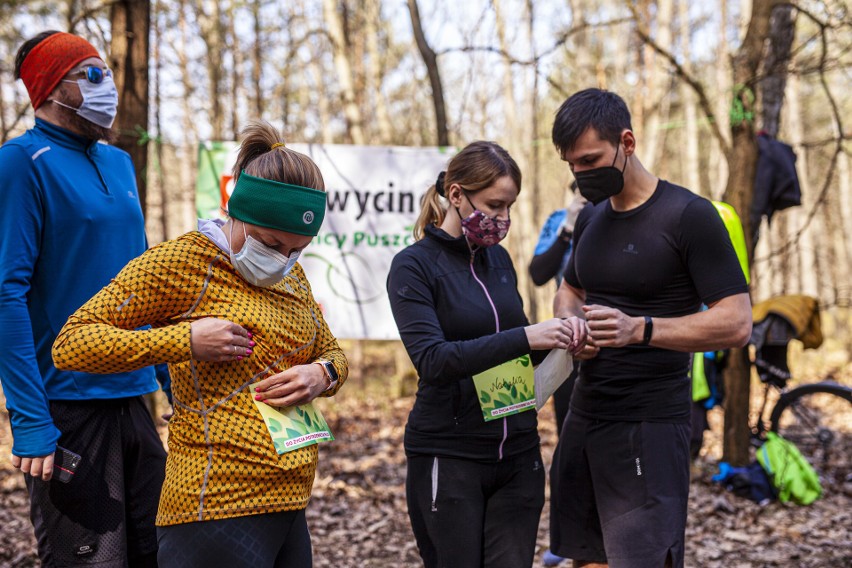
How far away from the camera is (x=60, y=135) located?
2.60m

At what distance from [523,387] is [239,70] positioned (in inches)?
673

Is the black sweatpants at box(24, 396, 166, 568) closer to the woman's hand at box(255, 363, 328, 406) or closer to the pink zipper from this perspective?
the woman's hand at box(255, 363, 328, 406)

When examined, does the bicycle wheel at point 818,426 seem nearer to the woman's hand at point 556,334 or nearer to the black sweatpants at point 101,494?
the woman's hand at point 556,334

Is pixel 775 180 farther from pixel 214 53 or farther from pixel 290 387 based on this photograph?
pixel 214 53

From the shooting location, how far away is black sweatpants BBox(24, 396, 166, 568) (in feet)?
8.04

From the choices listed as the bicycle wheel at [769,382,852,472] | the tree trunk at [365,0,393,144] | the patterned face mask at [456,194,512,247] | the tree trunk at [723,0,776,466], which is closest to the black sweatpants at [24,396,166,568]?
the patterned face mask at [456,194,512,247]

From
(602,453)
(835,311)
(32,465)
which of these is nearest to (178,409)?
(32,465)

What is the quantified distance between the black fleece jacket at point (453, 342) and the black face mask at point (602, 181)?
480 millimetres

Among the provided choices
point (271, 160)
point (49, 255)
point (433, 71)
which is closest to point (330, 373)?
point (271, 160)

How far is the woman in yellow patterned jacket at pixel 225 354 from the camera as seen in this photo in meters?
1.95

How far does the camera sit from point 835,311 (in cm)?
1898

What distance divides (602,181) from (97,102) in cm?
182

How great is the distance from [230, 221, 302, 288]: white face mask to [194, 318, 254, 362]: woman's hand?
17cm

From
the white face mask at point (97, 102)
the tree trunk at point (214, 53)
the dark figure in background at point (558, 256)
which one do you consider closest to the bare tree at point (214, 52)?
the tree trunk at point (214, 53)
